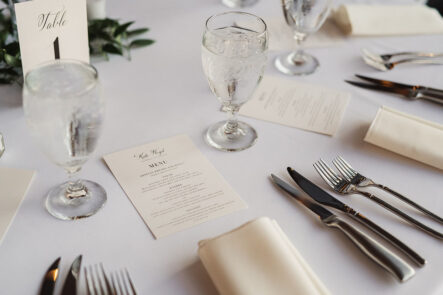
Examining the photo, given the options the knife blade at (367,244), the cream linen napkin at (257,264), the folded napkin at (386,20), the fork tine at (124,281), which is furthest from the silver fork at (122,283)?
the folded napkin at (386,20)

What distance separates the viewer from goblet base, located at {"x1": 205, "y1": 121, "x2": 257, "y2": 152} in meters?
0.94

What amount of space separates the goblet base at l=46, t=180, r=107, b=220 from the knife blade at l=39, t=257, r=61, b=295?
95 mm

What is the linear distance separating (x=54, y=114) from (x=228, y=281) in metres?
0.33

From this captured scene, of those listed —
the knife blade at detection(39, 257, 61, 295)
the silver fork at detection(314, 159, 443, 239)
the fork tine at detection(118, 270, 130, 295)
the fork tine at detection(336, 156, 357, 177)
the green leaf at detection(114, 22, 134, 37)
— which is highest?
the green leaf at detection(114, 22, 134, 37)

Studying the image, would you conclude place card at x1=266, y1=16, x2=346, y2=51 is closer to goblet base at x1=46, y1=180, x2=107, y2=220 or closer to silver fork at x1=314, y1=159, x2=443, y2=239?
silver fork at x1=314, y1=159, x2=443, y2=239

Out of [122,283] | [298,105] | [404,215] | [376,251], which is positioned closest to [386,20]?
[298,105]

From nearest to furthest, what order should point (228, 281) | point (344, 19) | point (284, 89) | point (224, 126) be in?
point (228, 281)
point (224, 126)
point (284, 89)
point (344, 19)

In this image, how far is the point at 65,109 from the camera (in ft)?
2.16

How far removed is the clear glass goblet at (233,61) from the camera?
0.86m

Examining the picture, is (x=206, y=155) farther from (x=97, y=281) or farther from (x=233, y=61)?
(x=97, y=281)

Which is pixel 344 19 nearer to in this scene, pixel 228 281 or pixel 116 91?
pixel 116 91

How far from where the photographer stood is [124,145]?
0.93 m

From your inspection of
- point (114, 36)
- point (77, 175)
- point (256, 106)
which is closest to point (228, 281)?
point (77, 175)

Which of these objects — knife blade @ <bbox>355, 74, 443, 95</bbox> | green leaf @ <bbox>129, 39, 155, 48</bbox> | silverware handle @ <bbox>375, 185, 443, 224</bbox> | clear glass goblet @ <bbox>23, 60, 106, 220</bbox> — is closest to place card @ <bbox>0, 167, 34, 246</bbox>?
clear glass goblet @ <bbox>23, 60, 106, 220</bbox>
